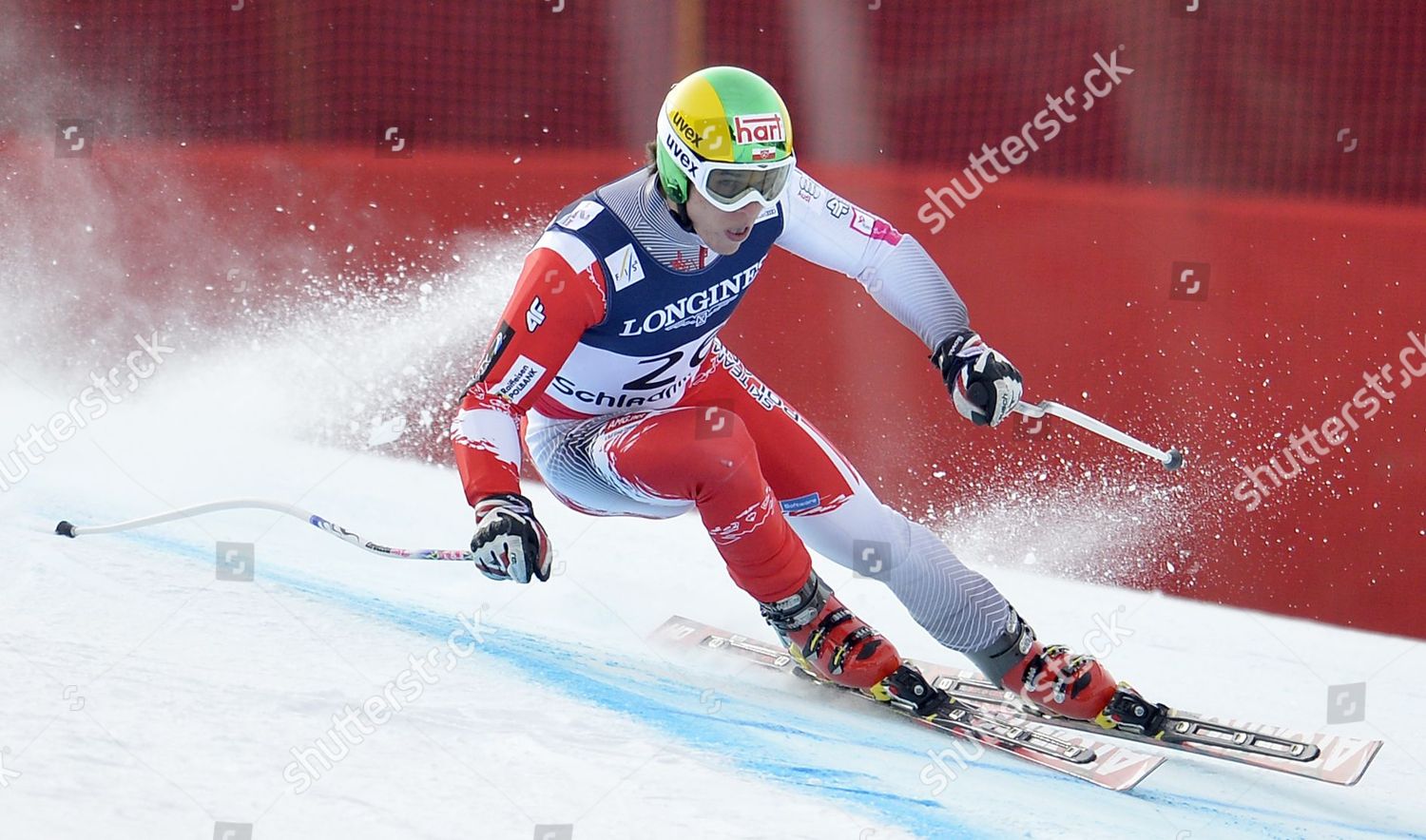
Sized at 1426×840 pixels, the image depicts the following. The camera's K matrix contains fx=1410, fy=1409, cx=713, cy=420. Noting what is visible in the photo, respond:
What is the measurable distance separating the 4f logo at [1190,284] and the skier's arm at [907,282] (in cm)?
152

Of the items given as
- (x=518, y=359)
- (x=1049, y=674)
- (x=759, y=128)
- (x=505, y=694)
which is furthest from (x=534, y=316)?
(x=1049, y=674)

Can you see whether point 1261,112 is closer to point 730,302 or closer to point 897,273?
point 897,273

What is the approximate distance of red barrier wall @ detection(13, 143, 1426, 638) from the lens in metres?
4.32

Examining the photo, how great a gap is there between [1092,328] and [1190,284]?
33cm

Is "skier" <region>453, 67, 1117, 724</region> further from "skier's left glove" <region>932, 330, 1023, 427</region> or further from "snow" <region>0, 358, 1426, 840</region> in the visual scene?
"snow" <region>0, 358, 1426, 840</region>

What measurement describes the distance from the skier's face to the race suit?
0.13 feet

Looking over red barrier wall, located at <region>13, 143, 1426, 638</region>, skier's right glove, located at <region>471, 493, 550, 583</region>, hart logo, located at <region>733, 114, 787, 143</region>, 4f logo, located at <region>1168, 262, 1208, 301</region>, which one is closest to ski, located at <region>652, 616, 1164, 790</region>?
skier's right glove, located at <region>471, 493, 550, 583</region>

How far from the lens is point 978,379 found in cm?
304

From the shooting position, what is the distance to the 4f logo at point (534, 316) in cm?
269

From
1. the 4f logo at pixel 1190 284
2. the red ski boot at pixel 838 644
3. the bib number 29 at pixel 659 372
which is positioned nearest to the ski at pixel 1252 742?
the red ski boot at pixel 838 644

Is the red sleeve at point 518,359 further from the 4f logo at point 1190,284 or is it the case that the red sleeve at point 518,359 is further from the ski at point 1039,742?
the 4f logo at point 1190,284

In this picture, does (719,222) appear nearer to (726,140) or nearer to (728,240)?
(728,240)

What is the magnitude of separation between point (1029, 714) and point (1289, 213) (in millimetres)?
2153

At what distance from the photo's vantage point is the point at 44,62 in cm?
543
